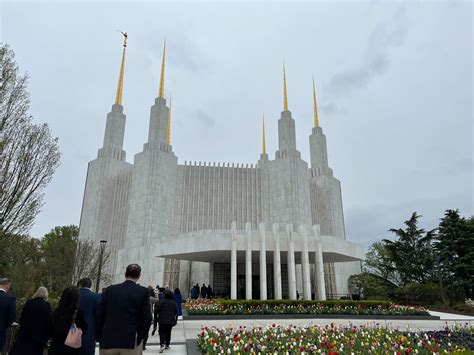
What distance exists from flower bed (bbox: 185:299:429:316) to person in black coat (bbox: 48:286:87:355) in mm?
12526

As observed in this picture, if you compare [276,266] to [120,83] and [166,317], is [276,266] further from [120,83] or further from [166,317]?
[120,83]

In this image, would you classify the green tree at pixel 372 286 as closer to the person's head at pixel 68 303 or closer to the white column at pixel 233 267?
the white column at pixel 233 267

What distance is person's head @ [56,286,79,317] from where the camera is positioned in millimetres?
3998

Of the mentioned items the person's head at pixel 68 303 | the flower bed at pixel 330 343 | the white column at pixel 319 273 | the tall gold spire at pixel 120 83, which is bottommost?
the flower bed at pixel 330 343

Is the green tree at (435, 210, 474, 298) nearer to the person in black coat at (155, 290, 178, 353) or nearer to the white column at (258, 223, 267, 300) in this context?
the white column at (258, 223, 267, 300)

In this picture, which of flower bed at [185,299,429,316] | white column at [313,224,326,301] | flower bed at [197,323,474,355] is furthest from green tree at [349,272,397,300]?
flower bed at [197,323,474,355]

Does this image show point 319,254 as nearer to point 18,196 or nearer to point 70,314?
point 18,196

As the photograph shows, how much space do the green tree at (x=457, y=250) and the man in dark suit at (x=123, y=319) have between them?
31343 millimetres

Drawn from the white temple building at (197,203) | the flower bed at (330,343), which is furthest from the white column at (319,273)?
the flower bed at (330,343)

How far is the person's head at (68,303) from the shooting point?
400 centimetres

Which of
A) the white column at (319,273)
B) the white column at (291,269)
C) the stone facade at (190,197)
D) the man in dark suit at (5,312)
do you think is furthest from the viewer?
the stone facade at (190,197)

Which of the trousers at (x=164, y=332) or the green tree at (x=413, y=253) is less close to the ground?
the green tree at (x=413, y=253)

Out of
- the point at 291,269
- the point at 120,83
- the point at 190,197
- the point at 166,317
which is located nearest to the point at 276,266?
the point at 291,269

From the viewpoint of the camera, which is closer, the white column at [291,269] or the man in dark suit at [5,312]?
the man in dark suit at [5,312]
